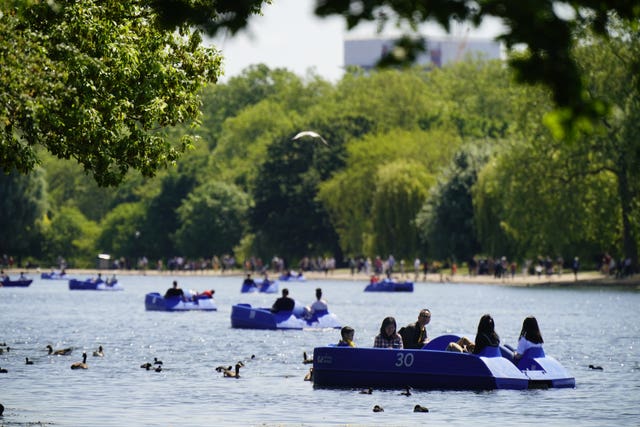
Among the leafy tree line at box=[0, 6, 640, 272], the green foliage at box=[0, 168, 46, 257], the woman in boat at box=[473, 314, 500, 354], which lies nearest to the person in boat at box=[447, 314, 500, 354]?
the woman in boat at box=[473, 314, 500, 354]

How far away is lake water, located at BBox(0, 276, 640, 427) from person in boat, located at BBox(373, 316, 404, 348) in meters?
0.97

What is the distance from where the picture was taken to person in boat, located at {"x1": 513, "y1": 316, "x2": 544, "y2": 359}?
84.0 feet

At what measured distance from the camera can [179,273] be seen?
426 feet

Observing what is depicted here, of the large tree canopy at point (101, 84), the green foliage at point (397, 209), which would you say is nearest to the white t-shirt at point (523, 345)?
the large tree canopy at point (101, 84)

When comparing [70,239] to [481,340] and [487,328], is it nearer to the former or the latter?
[481,340]

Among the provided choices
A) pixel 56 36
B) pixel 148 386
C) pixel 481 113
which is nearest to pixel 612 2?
pixel 56 36

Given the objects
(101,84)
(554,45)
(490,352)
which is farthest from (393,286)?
(554,45)

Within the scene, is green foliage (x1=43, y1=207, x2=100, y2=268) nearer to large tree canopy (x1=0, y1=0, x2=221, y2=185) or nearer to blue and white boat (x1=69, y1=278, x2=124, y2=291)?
blue and white boat (x1=69, y1=278, x2=124, y2=291)

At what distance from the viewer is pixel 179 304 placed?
61.0 metres

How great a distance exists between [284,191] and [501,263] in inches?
1384

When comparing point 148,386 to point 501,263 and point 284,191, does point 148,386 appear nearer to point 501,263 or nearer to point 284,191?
point 501,263

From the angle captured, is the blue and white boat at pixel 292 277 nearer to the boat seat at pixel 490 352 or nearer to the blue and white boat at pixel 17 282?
the blue and white boat at pixel 17 282

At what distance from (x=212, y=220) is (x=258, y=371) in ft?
344

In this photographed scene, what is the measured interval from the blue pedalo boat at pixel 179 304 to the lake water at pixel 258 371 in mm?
794
